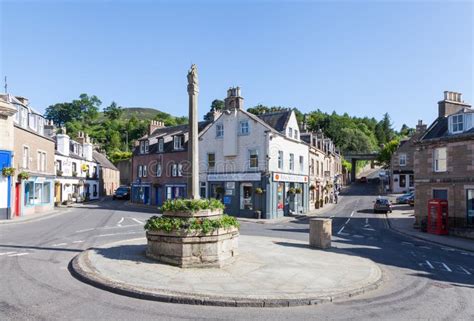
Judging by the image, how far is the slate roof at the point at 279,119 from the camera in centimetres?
3425

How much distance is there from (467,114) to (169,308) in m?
23.0

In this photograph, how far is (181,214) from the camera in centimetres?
1188

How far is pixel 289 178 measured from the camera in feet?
114

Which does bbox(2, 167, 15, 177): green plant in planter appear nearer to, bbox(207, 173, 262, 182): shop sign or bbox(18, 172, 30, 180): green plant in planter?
bbox(18, 172, 30, 180): green plant in planter

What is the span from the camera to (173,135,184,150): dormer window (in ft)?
133

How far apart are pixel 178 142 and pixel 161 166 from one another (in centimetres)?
384

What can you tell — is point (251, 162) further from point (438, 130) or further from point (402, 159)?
point (402, 159)

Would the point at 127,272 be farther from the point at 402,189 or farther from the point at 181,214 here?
the point at 402,189

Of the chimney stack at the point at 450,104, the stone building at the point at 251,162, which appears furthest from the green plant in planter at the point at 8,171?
the chimney stack at the point at 450,104

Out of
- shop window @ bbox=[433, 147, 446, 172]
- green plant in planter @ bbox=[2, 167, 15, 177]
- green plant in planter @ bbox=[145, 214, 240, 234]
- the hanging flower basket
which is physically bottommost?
green plant in planter @ bbox=[145, 214, 240, 234]

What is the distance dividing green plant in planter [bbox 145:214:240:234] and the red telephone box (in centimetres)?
1727

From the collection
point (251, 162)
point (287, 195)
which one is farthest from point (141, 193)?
point (287, 195)

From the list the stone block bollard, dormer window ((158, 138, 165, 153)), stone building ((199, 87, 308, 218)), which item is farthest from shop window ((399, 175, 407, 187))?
the stone block bollard

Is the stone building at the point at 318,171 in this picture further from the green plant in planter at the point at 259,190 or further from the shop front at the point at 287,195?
the green plant in planter at the point at 259,190
